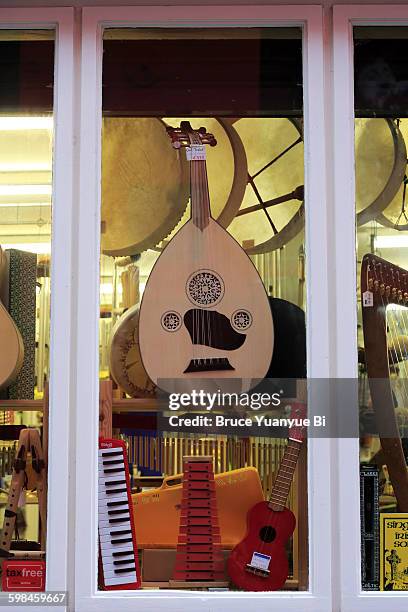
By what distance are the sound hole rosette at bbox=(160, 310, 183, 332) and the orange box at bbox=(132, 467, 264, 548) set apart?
443mm

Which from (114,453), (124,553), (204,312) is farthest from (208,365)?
(124,553)

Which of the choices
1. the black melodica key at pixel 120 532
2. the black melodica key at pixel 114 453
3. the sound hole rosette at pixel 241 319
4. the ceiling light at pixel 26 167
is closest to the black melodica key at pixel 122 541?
the black melodica key at pixel 120 532

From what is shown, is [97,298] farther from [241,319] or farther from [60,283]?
[241,319]

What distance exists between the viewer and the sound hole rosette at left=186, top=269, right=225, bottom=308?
3.16 m

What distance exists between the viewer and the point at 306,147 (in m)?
2.86

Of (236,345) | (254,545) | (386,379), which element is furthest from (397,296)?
(254,545)

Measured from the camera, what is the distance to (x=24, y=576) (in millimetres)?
2764

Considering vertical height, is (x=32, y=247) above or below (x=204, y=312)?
above

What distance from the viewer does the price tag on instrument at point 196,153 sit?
3330mm

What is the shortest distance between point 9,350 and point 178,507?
0.69 metres

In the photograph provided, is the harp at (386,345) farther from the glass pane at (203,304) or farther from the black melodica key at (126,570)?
the black melodica key at (126,570)

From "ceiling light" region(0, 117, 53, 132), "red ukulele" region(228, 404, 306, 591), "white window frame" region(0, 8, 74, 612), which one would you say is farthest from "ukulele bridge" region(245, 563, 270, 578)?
"ceiling light" region(0, 117, 53, 132)

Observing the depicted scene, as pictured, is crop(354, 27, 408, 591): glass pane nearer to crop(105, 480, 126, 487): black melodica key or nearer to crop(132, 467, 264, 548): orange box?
crop(132, 467, 264, 548): orange box

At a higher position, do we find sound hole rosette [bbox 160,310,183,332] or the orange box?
sound hole rosette [bbox 160,310,183,332]
